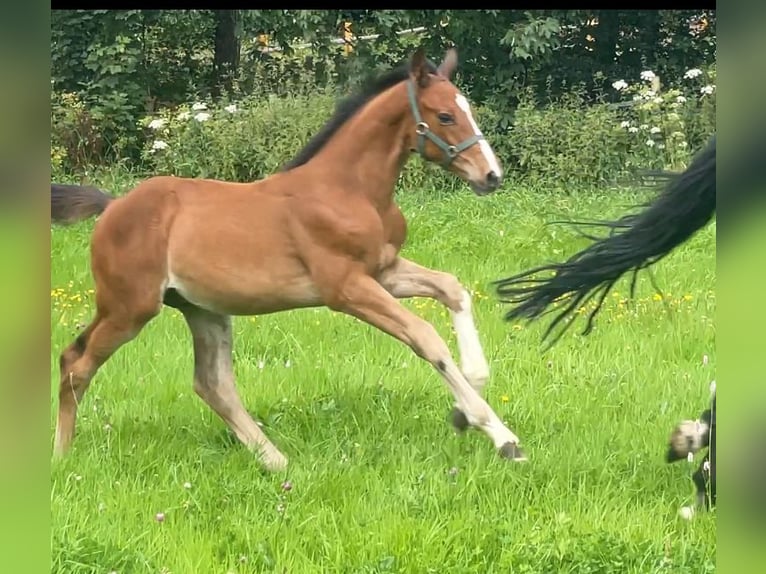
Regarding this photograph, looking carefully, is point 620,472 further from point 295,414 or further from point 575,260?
point 295,414

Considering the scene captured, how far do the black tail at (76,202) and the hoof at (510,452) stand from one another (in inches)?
62.6

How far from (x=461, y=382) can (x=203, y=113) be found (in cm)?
130

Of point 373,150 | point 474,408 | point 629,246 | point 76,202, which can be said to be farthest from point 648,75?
point 76,202

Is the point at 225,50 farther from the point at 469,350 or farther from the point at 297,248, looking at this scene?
the point at 469,350

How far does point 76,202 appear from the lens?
3.11 meters

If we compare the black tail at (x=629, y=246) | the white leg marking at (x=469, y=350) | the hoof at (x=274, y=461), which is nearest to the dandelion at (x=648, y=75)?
the black tail at (x=629, y=246)

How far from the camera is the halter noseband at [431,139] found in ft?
9.07

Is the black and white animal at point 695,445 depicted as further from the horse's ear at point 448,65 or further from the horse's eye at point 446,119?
the horse's ear at point 448,65

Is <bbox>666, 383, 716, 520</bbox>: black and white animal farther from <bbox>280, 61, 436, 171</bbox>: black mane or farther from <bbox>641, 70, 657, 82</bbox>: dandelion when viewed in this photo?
<bbox>280, 61, 436, 171</bbox>: black mane

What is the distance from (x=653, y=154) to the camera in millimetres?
3797

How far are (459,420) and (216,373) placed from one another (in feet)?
2.88
